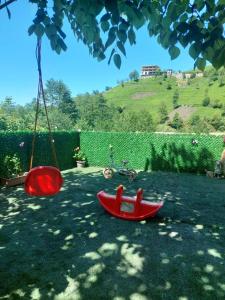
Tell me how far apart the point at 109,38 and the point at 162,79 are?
5094 inches

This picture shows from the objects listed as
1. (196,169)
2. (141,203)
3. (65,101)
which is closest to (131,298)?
(141,203)

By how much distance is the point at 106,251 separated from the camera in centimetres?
536

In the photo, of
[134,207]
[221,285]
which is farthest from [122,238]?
[221,285]

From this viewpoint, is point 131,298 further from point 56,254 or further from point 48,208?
point 48,208

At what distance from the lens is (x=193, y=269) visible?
471 centimetres

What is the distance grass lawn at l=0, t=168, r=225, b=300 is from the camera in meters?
4.18

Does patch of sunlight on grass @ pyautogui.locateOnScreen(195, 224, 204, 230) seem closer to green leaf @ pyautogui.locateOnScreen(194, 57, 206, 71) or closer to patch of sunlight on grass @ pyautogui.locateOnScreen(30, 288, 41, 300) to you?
patch of sunlight on grass @ pyautogui.locateOnScreen(30, 288, 41, 300)

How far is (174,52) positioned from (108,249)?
409 cm

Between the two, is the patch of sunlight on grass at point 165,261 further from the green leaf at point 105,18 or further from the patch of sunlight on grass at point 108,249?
the green leaf at point 105,18

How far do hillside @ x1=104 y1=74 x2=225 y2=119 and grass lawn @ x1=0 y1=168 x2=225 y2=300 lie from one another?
264 ft

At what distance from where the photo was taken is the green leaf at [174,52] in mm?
2471

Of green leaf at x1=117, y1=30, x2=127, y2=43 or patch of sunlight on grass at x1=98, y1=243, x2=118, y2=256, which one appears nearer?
green leaf at x1=117, y1=30, x2=127, y2=43

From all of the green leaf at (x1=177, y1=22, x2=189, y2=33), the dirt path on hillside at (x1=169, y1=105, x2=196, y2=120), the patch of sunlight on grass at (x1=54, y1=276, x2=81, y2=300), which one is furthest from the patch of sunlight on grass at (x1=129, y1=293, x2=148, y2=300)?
the dirt path on hillside at (x1=169, y1=105, x2=196, y2=120)

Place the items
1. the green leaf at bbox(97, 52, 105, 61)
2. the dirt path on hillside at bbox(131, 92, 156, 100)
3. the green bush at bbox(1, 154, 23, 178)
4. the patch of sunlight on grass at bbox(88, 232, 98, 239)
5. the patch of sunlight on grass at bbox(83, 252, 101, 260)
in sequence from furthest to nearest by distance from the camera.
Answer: the dirt path on hillside at bbox(131, 92, 156, 100) → the green bush at bbox(1, 154, 23, 178) → the patch of sunlight on grass at bbox(88, 232, 98, 239) → the patch of sunlight on grass at bbox(83, 252, 101, 260) → the green leaf at bbox(97, 52, 105, 61)
